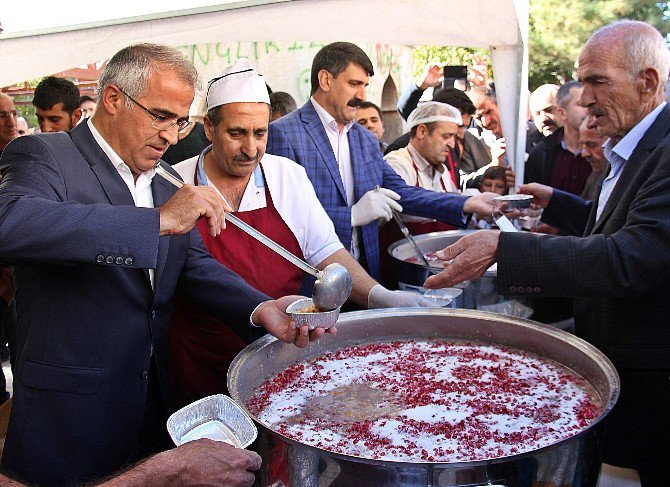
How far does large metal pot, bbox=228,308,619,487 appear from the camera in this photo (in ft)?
4.00

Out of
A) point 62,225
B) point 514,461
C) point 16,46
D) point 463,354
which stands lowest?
point 463,354

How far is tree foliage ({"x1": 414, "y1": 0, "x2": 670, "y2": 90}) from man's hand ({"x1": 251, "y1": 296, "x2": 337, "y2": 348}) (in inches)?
722

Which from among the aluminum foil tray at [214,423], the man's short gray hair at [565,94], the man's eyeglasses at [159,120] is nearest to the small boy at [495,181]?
the man's short gray hair at [565,94]

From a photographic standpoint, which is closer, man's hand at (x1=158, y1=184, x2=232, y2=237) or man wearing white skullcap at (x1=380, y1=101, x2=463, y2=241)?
man's hand at (x1=158, y1=184, x2=232, y2=237)

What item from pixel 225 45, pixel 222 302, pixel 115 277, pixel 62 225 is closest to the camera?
pixel 62 225

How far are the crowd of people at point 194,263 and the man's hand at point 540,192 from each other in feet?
2.25

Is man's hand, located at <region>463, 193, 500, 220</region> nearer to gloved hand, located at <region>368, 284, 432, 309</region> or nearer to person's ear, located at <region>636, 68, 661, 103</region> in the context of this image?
gloved hand, located at <region>368, 284, 432, 309</region>

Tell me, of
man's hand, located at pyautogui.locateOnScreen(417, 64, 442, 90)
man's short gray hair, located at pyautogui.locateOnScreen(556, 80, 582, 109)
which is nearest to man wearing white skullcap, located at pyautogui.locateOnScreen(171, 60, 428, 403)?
man's short gray hair, located at pyautogui.locateOnScreen(556, 80, 582, 109)

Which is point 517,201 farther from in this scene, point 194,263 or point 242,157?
point 194,263

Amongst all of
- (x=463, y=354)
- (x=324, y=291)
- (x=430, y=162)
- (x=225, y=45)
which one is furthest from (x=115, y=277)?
(x=225, y=45)

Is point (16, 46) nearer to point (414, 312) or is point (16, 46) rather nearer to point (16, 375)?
point (16, 375)

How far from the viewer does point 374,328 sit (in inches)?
84.4

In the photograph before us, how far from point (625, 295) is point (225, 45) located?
21.0ft

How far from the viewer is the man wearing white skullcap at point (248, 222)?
2.28 m
